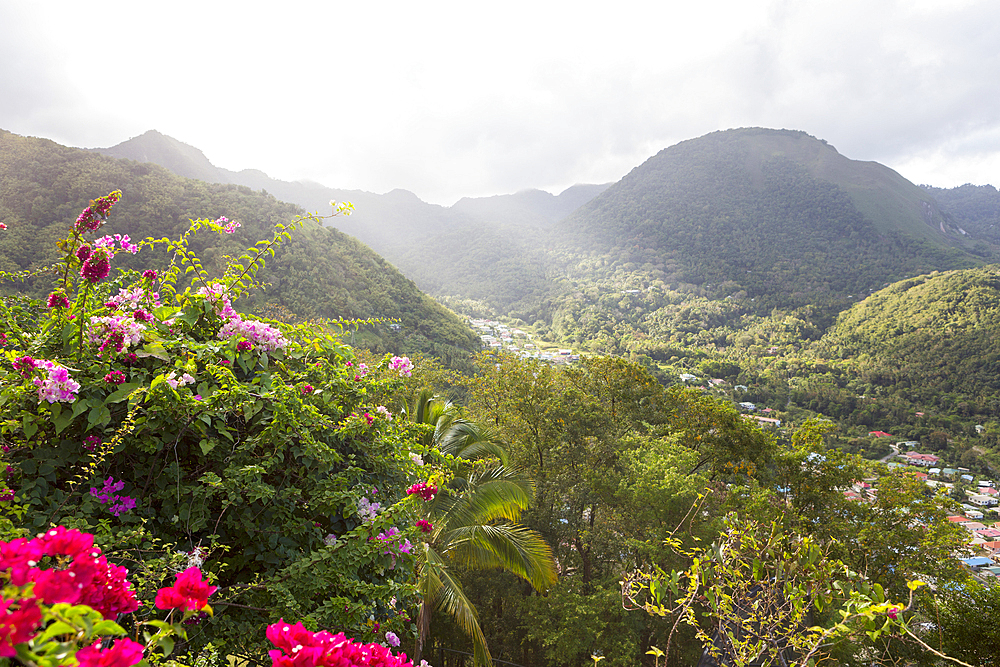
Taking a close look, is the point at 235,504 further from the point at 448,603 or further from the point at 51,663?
the point at 448,603

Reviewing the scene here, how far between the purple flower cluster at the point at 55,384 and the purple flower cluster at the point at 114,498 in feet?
1.71

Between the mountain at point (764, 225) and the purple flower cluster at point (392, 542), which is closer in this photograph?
the purple flower cluster at point (392, 542)

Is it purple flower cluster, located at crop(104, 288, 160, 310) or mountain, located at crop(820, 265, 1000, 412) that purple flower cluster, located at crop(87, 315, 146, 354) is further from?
mountain, located at crop(820, 265, 1000, 412)

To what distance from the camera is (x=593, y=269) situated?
125m

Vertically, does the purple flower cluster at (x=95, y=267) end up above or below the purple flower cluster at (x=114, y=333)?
above

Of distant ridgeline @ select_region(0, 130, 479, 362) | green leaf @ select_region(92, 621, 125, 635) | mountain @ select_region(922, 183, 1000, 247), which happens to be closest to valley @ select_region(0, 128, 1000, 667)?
distant ridgeline @ select_region(0, 130, 479, 362)

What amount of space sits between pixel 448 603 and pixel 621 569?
6316 mm

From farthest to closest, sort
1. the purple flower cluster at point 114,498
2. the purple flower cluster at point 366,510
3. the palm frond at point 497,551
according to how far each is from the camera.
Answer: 1. the palm frond at point 497,551
2. the purple flower cluster at point 366,510
3. the purple flower cluster at point 114,498

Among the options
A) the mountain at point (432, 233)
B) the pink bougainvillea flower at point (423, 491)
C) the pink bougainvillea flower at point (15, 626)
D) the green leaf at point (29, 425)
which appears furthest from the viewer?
the mountain at point (432, 233)


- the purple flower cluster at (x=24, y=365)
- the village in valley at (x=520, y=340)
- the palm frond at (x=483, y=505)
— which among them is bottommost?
the village in valley at (x=520, y=340)

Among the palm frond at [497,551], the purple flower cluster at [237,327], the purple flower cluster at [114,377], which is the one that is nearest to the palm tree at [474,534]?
the palm frond at [497,551]

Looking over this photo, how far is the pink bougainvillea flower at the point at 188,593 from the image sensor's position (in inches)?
43.9

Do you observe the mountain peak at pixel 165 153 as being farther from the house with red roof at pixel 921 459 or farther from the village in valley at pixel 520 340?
the house with red roof at pixel 921 459

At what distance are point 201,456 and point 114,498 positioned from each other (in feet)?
1.35
